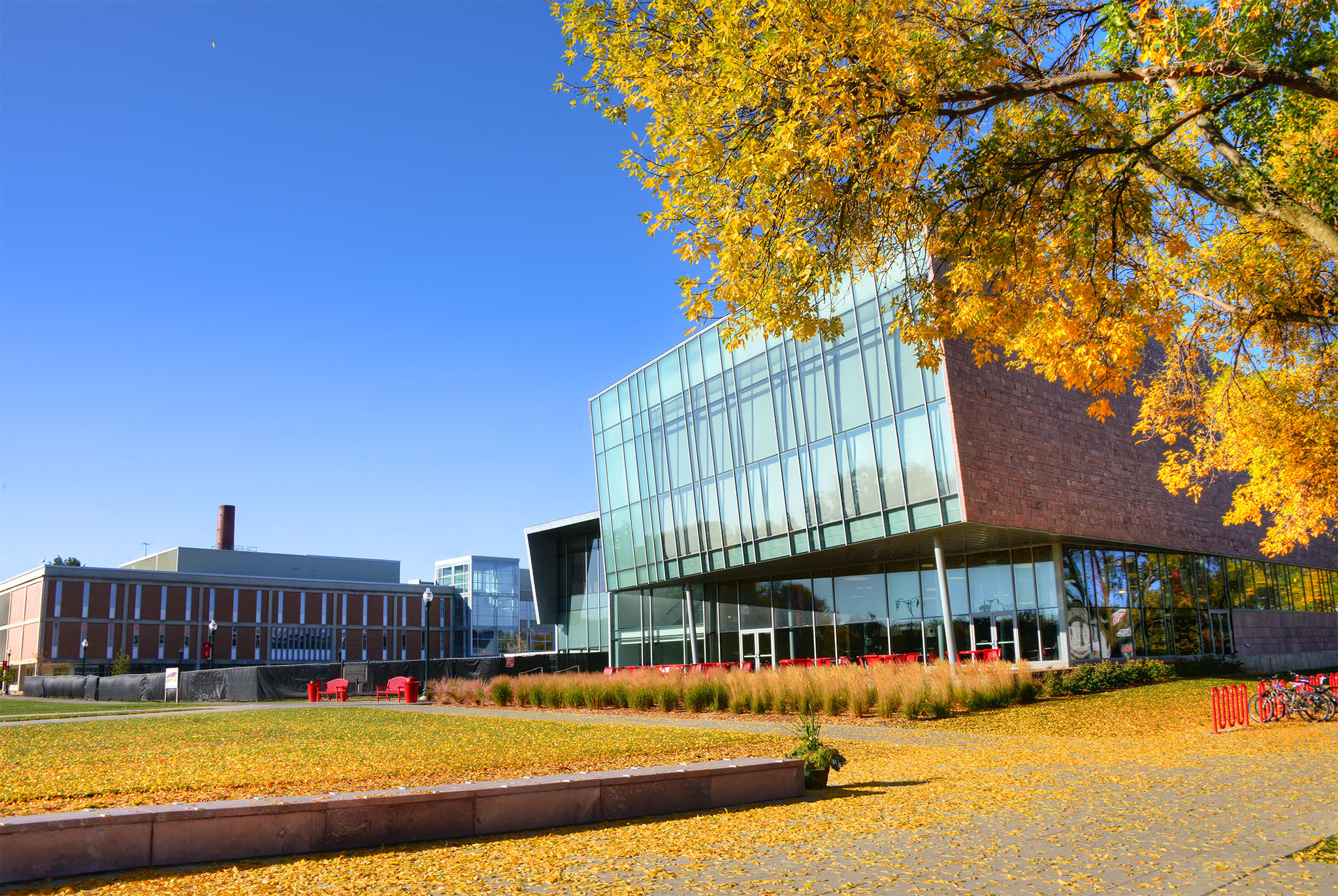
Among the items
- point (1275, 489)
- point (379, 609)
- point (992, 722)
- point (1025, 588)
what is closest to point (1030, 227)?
point (992, 722)

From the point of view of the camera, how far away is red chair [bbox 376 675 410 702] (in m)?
33.8

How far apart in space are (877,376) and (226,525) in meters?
81.9

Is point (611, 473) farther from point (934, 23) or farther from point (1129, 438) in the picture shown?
point (934, 23)

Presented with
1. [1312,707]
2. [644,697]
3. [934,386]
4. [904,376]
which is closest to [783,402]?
[904,376]

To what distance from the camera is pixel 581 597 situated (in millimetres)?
51625

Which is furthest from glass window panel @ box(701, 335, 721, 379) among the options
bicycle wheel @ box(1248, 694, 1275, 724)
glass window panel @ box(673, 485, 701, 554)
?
bicycle wheel @ box(1248, 694, 1275, 724)

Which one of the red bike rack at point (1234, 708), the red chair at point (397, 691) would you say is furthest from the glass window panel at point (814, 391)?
the red chair at point (397, 691)

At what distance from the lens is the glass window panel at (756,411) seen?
32156 millimetres

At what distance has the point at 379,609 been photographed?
92.0 metres

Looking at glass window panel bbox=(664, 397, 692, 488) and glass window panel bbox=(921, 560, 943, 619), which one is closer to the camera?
glass window panel bbox=(921, 560, 943, 619)

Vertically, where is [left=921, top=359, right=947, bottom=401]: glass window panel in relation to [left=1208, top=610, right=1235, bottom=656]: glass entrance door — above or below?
above

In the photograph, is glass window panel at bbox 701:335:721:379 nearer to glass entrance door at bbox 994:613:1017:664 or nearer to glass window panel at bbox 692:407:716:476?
glass window panel at bbox 692:407:716:476

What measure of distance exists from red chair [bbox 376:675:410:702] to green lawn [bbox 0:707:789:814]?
1216cm

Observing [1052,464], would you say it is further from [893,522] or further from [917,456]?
[893,522]
